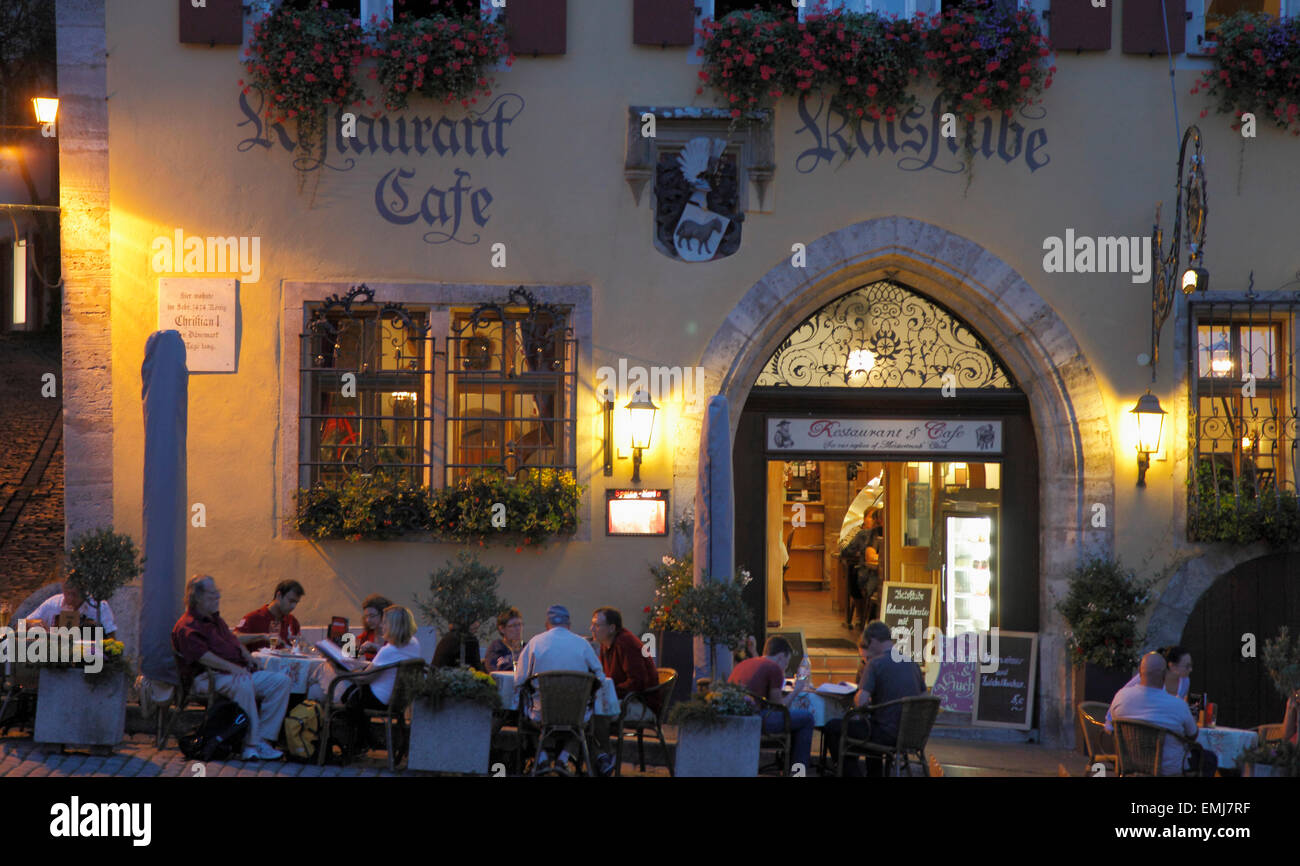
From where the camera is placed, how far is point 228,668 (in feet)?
24.2

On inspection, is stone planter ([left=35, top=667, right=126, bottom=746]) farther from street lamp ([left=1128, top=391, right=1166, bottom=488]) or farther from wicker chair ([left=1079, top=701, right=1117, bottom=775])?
street lamp ([left=1128, top=391, right=1166, bottom=488])

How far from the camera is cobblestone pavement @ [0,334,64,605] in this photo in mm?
11250

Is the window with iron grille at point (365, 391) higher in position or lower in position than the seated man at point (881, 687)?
higher

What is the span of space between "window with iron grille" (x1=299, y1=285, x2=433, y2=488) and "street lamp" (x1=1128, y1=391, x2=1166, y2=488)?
17.5ft

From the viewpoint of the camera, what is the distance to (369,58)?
970 cm

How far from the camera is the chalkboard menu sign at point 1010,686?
9.99 meters

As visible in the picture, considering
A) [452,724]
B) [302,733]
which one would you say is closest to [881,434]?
[452,724]

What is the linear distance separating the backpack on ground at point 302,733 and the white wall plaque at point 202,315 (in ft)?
10.6

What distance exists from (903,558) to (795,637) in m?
2.24

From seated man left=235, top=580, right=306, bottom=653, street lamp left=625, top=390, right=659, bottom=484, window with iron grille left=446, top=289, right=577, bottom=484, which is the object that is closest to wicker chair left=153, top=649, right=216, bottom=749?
seated man left=235, top=580, right=306, bottom=653

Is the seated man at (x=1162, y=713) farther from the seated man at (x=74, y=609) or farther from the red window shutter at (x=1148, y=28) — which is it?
the seated man at (x=74, y=609)

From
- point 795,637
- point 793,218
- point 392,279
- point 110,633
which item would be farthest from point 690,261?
point 110,633

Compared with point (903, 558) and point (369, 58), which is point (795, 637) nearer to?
point (903, 558)

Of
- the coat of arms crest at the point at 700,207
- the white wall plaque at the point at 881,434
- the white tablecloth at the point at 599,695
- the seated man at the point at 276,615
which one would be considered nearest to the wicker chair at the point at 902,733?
the white tablecloth at the point at 599,695
